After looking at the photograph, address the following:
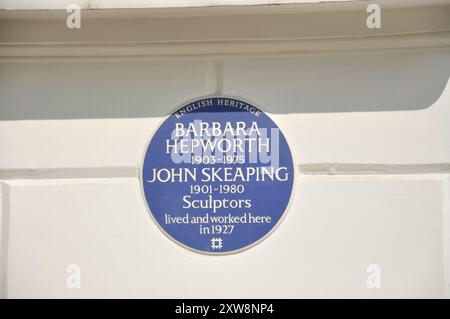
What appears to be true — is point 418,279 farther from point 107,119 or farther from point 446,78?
point 107,119

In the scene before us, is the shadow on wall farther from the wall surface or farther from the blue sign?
the blue sign

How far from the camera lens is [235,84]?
3.92m

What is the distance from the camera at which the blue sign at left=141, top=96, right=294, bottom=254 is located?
3822 millimetres

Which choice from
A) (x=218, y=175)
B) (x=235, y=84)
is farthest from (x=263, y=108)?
(x=218, y=175)

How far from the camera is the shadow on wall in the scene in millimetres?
3842

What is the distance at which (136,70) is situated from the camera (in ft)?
13.1

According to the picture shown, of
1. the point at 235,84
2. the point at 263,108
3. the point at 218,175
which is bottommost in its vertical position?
the point at 218,175

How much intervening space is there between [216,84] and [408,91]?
1145 millimetres

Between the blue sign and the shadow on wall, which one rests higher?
the shadow on wall

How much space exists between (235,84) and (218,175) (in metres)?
0.56

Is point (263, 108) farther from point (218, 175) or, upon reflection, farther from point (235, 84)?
point (218, 175)

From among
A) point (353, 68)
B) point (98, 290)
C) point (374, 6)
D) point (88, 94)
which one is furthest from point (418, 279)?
point (88, 94)

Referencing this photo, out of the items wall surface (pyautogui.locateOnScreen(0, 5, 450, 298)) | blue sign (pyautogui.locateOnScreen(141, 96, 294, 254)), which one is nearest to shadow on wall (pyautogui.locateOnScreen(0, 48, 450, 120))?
wall surface (pyautogui.locateOnScreen(0, 5, 450, 298))

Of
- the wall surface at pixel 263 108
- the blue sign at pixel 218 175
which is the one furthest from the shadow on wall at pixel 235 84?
the blue sign at pixel 218 175
